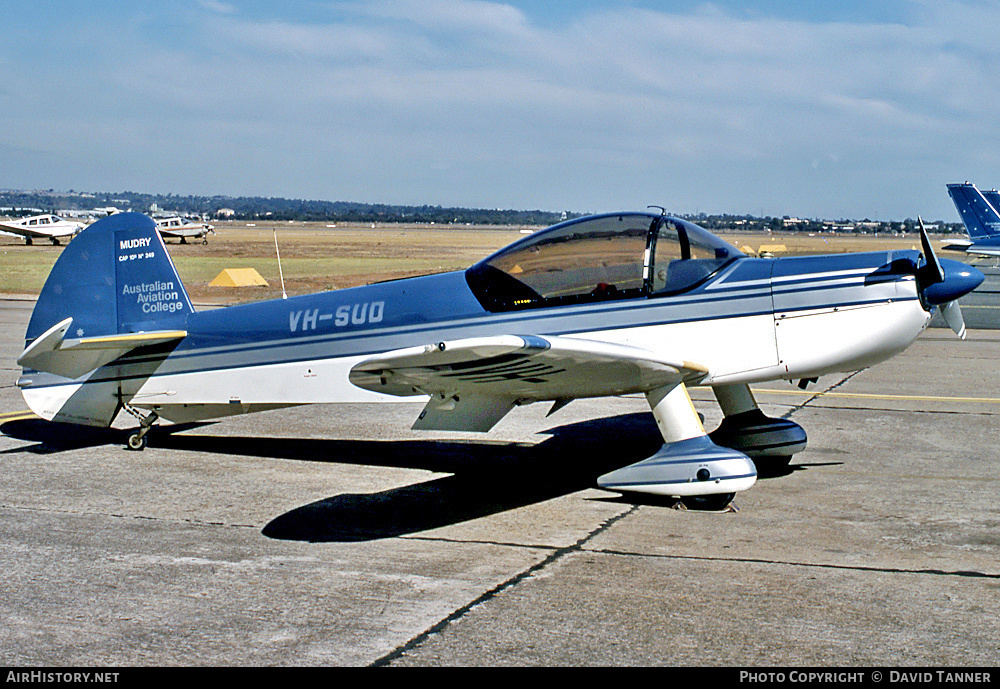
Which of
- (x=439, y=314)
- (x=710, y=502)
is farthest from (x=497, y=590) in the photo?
(x=439, y=314)

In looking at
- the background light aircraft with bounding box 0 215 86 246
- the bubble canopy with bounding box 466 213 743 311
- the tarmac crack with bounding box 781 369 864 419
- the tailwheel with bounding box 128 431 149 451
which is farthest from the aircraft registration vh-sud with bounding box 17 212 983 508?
the background light aircraft with bounding box 0 215 86 246

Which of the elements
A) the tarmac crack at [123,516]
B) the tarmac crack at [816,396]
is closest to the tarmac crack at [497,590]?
the tarmac crack at [123,516]

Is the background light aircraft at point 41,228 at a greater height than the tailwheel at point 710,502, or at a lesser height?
greater

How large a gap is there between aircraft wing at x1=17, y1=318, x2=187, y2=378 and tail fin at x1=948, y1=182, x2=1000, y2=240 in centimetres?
3933

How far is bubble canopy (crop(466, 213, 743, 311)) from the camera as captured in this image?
6812 millimetres

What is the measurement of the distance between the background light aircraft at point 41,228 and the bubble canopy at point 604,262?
62871mm

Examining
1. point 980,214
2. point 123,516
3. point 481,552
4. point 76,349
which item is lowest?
point 123,516

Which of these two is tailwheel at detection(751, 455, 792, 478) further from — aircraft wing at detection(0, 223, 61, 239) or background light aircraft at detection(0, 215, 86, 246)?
aircraft wing at detection(0, 223, 61, 239)

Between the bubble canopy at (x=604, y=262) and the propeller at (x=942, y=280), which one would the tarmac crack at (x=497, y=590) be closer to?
the bubble canopy at (x=604, y=262)

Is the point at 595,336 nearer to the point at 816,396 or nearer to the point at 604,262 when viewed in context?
the point at 604,262

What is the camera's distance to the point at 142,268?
8484mm

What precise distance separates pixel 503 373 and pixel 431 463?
2297 mm

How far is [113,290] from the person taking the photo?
27.7 ft

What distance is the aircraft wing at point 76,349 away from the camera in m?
8.08
